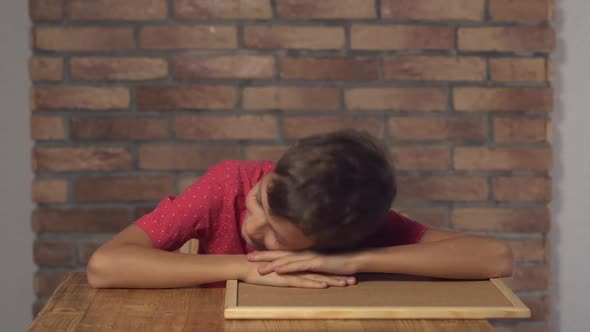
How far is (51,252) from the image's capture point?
6.95ft

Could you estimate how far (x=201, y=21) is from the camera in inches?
81.0

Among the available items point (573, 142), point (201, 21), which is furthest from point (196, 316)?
point (573, 142)

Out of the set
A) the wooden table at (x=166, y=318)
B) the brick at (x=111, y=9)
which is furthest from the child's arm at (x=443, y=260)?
the brick at (x=111, y=9)

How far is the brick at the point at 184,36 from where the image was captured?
2.06 meters

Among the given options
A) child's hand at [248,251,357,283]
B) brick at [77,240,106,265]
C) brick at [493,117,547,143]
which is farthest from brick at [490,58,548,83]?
brick at [77,240,106,265]

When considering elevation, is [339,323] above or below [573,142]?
below

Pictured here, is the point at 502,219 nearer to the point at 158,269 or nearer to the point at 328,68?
the point at 328,68

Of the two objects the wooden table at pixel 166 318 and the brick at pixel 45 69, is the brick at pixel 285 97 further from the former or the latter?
the wooden table at pixel 166 318

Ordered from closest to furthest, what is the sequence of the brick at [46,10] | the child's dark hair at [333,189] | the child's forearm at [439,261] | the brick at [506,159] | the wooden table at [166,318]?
1. the wooden table at [166,318]
2. the child's dark hair at [333,189]
3. the child's forearm at [439,261]
4. the brick at [46,10]
5. the brick at [506,159]

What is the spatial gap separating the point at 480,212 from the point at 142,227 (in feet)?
3.71

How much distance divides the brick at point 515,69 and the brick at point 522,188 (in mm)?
289

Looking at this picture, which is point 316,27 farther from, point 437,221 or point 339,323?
point 339,323

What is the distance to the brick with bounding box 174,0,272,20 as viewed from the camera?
205 cm

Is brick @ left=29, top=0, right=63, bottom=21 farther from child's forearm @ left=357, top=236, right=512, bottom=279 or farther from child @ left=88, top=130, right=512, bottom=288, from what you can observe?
child's forearm @ left=357, top=236, right=512, bottom=279
